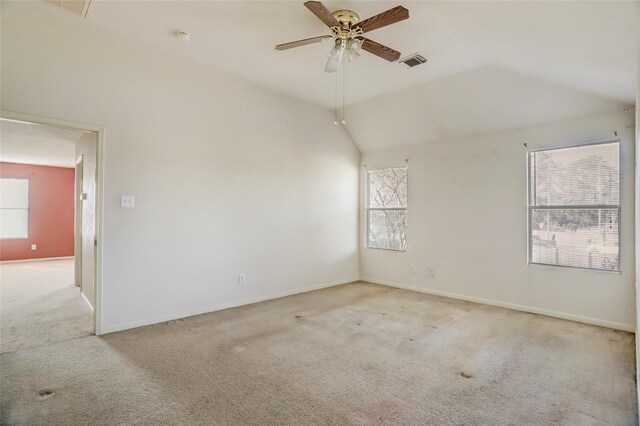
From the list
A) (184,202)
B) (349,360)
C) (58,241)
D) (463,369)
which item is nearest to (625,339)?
(463,369)

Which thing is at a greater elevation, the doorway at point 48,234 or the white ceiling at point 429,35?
the white ceiling at point 429,35

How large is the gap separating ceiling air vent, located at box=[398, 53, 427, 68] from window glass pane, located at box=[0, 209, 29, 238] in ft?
31.3

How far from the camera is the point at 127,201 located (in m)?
3.50

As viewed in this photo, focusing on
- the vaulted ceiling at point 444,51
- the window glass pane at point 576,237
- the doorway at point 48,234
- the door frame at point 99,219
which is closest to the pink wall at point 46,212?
the doorway at point 48,234

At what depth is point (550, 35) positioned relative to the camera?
2.60 m

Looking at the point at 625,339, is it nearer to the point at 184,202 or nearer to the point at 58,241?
the point at 184,202

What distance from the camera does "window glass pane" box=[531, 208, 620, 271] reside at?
3.70m

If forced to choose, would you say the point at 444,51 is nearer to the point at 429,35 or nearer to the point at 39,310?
the point at 429,35

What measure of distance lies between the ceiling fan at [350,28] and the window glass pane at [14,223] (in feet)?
29.3

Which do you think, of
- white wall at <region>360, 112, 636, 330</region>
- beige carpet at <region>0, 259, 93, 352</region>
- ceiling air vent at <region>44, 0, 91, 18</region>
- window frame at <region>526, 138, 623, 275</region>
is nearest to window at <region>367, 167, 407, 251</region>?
white wall at <region>360, 112, 636, 330</region>

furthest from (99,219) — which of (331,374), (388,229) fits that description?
(388,229)

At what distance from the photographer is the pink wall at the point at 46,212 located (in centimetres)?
800

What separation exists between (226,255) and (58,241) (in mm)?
7005

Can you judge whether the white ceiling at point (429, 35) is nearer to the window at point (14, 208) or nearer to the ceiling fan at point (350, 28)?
the ceiling fan at point (350, 28)
